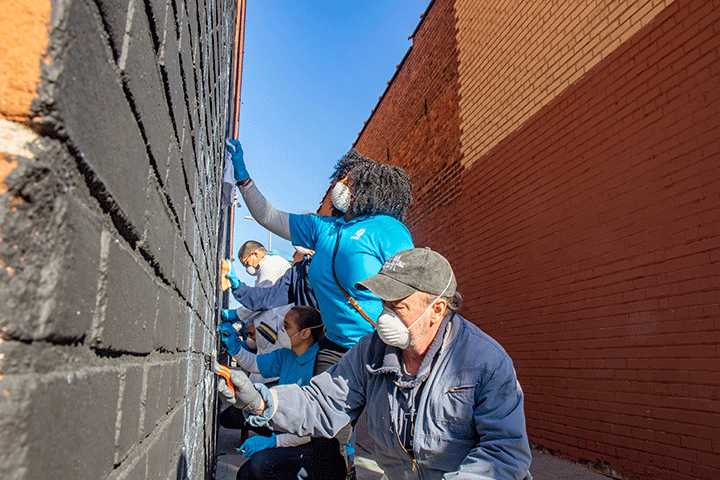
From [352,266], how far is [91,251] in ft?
7.85

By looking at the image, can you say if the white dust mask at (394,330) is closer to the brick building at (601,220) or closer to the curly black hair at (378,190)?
the curly black hair at (378,190)

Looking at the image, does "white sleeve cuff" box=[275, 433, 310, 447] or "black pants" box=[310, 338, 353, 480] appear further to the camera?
"white sleeve cuff" box=[275, 433, 310, 447]

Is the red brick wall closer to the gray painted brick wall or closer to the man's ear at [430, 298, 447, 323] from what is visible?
the man's ear at [430, 298, 447, 323]

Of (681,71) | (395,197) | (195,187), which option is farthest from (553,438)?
(195,187)

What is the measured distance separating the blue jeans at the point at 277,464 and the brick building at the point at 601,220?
2526 millimetres

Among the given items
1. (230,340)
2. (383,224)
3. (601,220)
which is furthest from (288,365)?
(601,220)

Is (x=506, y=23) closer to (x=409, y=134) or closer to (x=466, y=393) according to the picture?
(x=409, y=134)

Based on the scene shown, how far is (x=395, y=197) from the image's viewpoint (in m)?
3.35

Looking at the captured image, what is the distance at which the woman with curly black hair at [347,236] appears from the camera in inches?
115

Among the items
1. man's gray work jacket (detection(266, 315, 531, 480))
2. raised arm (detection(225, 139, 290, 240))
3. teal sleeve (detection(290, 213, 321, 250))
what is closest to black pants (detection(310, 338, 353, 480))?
man's gray work jacket (detection(266, 315, 531, 480))

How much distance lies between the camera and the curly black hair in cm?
325

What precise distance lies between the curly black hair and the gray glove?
58.1 inches

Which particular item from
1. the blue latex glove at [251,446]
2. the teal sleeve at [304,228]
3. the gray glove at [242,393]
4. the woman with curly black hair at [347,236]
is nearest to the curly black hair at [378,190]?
the woman with curly black hair at [347,236]

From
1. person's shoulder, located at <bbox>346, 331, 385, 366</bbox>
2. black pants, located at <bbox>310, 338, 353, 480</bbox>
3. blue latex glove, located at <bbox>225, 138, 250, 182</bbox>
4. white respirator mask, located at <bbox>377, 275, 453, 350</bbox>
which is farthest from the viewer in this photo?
blue latex glove, located at <bbox>225, 138, 250, 182</bbox>
